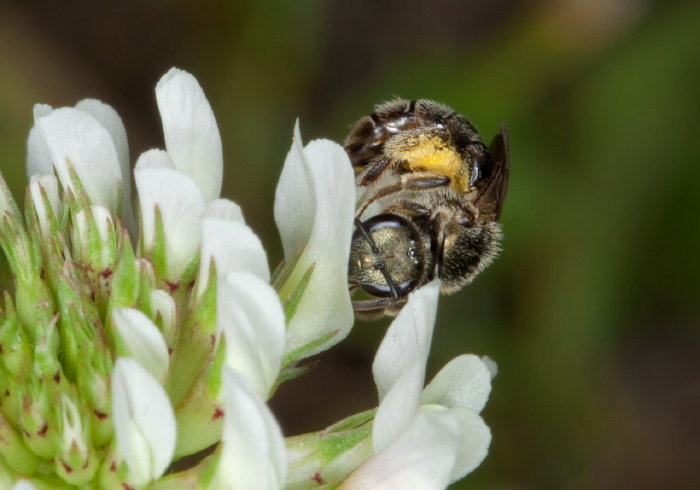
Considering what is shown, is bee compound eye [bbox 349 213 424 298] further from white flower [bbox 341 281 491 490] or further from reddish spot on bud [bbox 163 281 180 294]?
reddish spot on bud [bbox 163 281 180 294]

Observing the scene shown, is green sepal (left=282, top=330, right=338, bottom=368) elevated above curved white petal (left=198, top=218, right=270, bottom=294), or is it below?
below

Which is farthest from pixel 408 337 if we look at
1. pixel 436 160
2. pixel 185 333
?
pixel 436 160

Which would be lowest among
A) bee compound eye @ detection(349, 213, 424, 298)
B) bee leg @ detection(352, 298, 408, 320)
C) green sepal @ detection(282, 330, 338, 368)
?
green sepal @ detection(282, 330, 338, 368)

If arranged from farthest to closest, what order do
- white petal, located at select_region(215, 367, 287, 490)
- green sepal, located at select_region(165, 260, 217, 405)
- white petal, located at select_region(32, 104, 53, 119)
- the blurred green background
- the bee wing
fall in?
the blurred green background, the bee wing, white petal, located at select_region(32, 104, 53, 119), green sepal, located at select_region(165, 260, 217, 405), white petal, located at select_region(215, 367, 287, 490)

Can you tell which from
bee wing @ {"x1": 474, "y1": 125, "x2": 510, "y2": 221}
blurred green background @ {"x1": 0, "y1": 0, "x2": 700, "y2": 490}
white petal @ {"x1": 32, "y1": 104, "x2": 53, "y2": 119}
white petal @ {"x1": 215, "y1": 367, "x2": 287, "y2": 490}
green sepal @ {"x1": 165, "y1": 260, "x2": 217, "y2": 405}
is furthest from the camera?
blurred green background @ {"x1": 0, "y1": 0, "x2": 700, "y2": 490}

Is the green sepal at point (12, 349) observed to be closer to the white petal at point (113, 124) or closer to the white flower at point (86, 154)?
the white flower at point (86, 154)

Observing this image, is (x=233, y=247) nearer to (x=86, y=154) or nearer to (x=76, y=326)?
(x=76, y=326)

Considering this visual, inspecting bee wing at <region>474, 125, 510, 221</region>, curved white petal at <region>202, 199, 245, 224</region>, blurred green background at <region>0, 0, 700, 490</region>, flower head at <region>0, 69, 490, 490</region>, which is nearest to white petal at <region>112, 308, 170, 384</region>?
flower head at <region>0, 69, 490, 490</region>

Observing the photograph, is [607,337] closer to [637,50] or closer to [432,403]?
[637,50]
